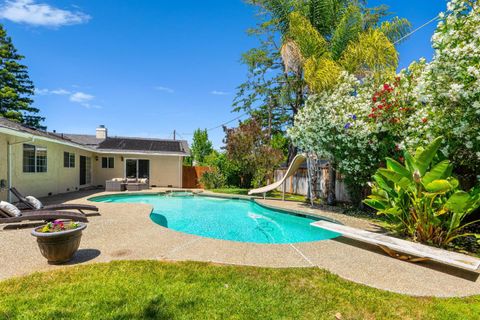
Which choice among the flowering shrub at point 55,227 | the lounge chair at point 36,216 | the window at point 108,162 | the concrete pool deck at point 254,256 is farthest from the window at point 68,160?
the flowering shrub at point 55,227

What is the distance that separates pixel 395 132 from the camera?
8445mm

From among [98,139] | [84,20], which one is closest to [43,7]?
[84,20]

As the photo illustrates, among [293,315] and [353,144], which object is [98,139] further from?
[293,315]

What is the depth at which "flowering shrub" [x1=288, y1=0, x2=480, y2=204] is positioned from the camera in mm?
5352

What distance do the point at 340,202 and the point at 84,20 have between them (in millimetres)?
15724

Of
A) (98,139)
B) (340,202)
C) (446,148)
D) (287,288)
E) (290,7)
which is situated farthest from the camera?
(98,139)

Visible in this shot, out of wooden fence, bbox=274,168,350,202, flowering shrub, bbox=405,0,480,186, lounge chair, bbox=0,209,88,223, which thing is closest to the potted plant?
lounge chair, bbox=0,209,88,223

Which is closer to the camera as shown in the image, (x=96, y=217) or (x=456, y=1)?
(x=456, y=1)

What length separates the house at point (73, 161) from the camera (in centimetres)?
1037

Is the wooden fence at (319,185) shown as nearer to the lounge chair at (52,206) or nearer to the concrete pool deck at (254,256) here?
the concrete pool deck at (254,256)

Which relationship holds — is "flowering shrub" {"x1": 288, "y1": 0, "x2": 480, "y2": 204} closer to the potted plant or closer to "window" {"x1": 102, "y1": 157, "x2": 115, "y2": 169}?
the potted plant

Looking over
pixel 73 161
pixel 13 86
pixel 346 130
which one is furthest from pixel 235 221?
pixel 13 86

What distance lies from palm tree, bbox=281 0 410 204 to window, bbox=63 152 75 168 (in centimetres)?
1445

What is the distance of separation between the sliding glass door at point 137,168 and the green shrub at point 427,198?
1835 centimetres
